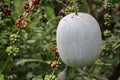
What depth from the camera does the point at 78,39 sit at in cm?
94

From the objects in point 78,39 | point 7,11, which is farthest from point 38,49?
point 78,39

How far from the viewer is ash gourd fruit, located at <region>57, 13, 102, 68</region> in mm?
940

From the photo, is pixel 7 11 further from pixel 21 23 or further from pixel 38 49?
pixel 38 49

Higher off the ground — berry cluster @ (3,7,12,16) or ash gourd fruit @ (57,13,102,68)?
berry cluster @ (3,7,12,16)

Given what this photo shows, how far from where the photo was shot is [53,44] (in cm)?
137

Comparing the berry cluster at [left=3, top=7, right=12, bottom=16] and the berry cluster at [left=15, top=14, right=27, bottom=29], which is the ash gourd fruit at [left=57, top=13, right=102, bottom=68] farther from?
the berry cluster at [left=3, top=7, right=12, bottom=16]

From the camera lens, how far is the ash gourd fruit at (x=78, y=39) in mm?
940

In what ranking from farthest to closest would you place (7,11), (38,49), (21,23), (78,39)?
(38,49), (7,11), (21,23), (78,39)

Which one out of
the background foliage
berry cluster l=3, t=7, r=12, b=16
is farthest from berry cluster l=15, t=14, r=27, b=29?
berry cluster l=3, t=7, r=12, b=16

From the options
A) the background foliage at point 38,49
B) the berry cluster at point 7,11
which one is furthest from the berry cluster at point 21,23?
the berry cluster at point 7,11

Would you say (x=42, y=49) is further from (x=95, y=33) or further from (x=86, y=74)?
(x=95, y=33)

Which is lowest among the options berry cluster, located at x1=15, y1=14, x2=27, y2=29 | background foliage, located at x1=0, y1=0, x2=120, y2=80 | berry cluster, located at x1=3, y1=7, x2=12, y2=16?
background foliage, located at x1=0, y1=0, x2=120, y2=80

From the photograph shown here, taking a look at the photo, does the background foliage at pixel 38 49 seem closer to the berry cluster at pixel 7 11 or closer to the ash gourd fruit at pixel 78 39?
the berry cluster at pixel 7 11

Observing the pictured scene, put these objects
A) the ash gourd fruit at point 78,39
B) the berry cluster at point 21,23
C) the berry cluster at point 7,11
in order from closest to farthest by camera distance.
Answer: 1. the ash gourd fruit at point 78,39
2. the berry cluster at point 21,23
3. the berry cluster at point 7,11
